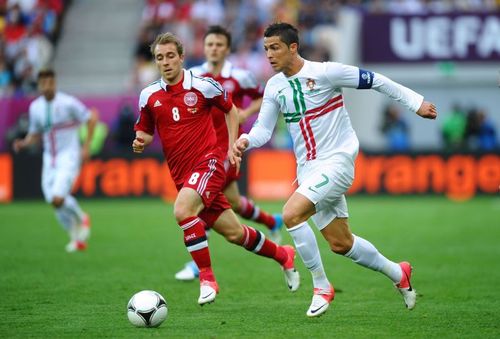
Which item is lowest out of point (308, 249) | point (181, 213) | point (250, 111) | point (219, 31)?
point (308, 249)

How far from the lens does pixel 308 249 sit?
29.2 ft

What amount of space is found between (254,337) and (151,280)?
390 cm

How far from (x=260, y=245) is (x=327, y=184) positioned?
1.61m

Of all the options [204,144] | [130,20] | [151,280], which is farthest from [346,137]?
[130,20]

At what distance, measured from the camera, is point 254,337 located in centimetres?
796

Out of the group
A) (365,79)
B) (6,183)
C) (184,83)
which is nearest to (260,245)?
(184,83)

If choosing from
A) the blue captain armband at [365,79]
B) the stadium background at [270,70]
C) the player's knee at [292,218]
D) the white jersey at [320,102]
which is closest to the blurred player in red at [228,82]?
the white jersey at [320,102]

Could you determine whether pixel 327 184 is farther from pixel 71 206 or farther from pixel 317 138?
pixel 71 206

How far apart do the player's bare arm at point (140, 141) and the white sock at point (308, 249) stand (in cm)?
163

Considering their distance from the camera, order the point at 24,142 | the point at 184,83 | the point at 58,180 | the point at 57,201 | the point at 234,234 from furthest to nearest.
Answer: the point at 58,180
the point at 57,201
the point at 24,142
the point at 234,234
the point at 184,83

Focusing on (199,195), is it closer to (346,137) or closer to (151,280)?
(346,137)

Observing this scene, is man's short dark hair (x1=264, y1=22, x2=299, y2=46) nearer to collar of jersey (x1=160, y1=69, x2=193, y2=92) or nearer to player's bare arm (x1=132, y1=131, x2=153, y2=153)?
collar of jersey (x1=160, y1=69, x2=193, y2=92)

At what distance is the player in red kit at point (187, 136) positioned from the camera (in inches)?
365

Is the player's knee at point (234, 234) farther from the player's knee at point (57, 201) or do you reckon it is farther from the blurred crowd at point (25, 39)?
the blurred crowd at point (25, 39)
